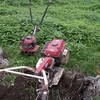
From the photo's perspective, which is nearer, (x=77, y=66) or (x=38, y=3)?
(x=77, y=66)

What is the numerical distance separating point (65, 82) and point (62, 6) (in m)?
4.75

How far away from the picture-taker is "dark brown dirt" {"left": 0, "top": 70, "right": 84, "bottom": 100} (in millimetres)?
3615

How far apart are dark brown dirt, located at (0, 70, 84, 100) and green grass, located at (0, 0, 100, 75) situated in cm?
67

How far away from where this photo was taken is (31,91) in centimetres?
373

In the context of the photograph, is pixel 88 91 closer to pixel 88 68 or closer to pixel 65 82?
pixel 65 82

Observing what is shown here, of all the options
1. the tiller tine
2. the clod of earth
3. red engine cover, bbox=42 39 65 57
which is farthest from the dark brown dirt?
red engine cover, bbox=42 39 65 57

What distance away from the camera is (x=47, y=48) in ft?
12.5

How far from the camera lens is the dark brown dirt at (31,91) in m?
3.62

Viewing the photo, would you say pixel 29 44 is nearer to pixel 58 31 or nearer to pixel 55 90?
pixel 55 90

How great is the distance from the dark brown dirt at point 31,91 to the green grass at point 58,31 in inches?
26.2

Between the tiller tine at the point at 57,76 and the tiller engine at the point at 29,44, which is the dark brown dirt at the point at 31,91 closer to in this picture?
the tiller tine at the point at 57,76

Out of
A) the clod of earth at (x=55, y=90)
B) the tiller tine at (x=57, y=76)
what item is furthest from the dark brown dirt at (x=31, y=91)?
the tiller tine at (x=57, y=76)

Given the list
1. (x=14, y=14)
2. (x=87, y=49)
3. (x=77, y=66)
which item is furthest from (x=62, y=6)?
(x=77, y=66)

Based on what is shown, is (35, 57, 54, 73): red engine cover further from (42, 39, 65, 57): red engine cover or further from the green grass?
the green grass
